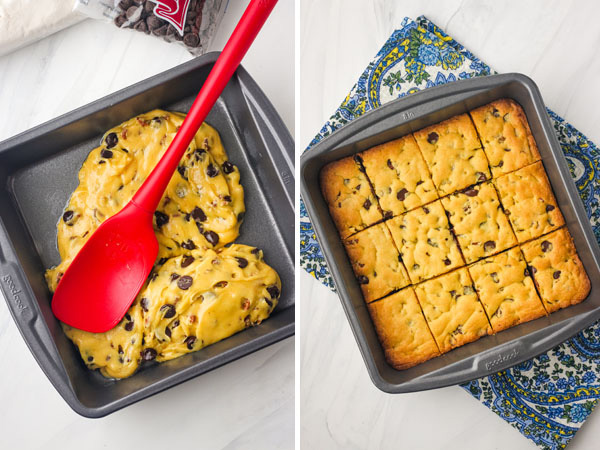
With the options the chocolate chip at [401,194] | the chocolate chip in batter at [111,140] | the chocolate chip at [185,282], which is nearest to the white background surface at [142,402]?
the chocolate chip in batter at [111,140]

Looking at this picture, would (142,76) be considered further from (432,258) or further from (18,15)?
(432,258)

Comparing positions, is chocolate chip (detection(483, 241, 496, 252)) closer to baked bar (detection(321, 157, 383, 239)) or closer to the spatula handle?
baked bar (detection(321, 157, 383, 239))

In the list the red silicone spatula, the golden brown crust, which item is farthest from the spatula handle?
the golden brown crust

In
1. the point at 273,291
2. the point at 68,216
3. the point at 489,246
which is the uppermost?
the point at 68,216

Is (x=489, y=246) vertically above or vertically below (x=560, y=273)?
above

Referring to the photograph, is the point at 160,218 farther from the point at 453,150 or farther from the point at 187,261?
the point at 453,150

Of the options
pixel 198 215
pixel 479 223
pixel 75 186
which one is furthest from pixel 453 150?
pixel 75 186
